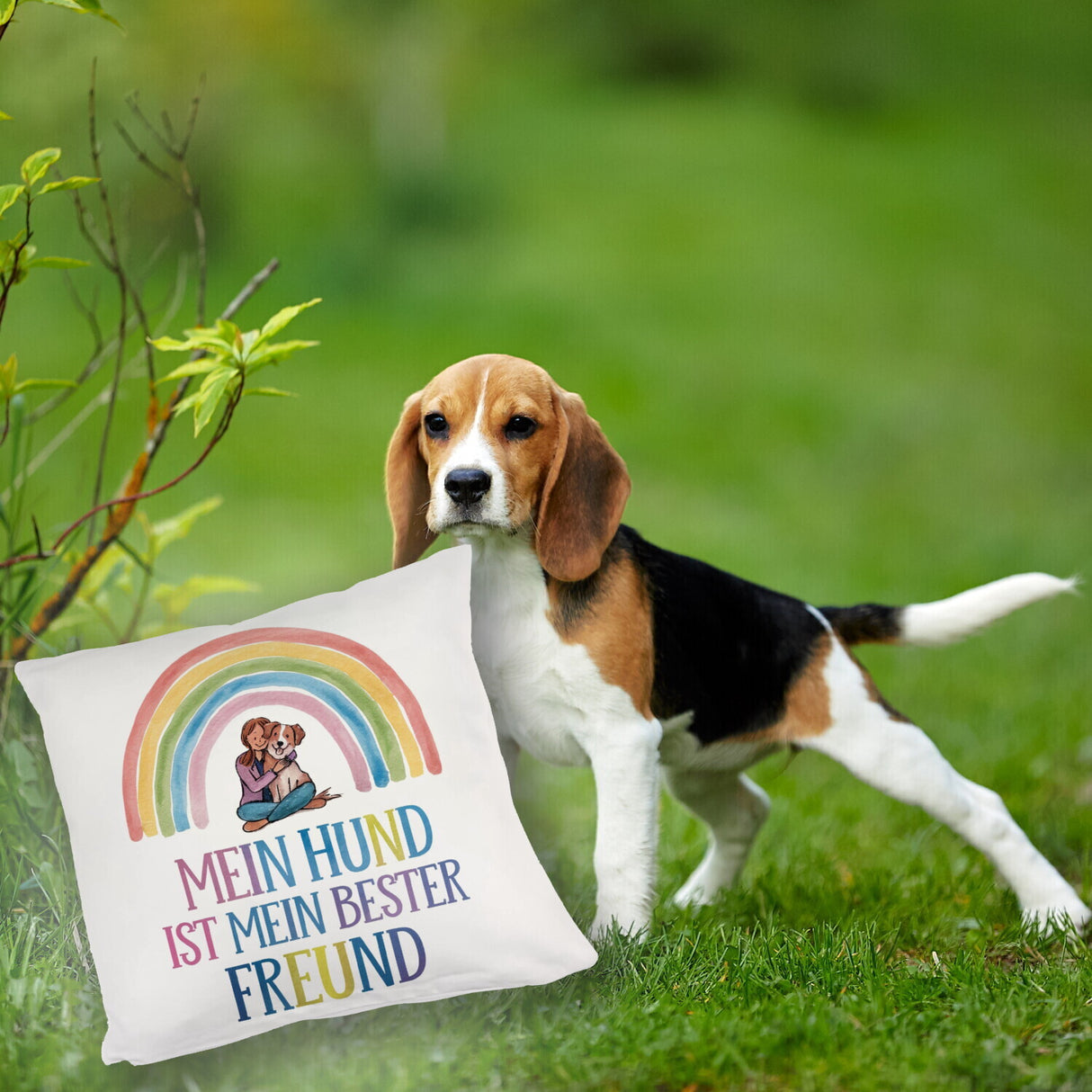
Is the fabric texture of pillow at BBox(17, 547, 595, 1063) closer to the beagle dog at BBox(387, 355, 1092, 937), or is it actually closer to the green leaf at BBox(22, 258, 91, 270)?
the beagle dog at BBox(387, 355, 1092, 937)

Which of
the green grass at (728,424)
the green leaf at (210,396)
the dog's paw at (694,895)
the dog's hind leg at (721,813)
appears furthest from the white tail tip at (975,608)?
the green leaf at (210,396)

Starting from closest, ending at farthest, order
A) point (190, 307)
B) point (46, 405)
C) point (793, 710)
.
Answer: point (793, 710), point (46, 405), point (190, 307)

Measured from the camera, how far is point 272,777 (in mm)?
2445

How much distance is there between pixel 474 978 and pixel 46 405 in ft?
7.51

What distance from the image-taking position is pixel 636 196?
13789 millimetres

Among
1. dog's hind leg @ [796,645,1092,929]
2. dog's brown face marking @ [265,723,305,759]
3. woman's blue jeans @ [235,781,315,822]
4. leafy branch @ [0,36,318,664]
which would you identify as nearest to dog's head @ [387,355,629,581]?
leafy branch @ [0,36,318,664]

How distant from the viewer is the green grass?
8.29 ft

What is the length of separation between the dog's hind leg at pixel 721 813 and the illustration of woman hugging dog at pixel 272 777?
118cm

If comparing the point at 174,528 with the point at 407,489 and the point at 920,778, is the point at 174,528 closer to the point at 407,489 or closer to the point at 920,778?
the point at 407,489

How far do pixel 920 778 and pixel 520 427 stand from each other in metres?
1.24

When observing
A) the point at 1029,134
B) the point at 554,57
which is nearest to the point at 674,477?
the point at 554,57

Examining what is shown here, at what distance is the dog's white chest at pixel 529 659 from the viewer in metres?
2.77

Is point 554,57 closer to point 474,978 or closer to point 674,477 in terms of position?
point 674,477

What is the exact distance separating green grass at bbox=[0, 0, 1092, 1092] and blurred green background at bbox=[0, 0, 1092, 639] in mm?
49
